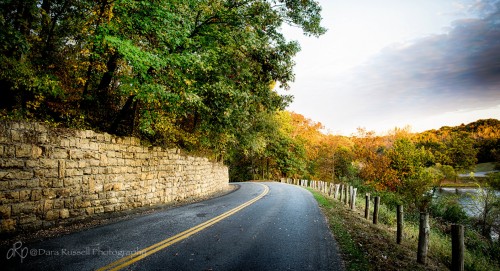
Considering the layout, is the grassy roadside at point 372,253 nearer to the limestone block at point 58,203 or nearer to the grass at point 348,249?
the grass at point 348,249

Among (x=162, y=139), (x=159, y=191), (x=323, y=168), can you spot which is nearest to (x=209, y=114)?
(x=162, y=139)

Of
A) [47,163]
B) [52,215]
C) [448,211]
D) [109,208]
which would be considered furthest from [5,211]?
[448,211]

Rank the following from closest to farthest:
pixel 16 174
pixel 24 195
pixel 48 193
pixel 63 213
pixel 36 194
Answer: pixel 16 174
pixel 24 195
pixel 36 194
pixel 48 193
pixel 63 213

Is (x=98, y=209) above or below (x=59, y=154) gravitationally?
below

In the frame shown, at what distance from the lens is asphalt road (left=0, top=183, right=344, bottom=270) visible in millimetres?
4055

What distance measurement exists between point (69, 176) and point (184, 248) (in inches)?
169

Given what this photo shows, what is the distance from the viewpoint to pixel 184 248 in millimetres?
4859

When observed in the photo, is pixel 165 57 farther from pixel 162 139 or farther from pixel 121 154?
pixel 162 139

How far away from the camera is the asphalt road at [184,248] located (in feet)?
13.3

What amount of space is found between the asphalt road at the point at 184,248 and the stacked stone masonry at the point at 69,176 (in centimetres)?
115

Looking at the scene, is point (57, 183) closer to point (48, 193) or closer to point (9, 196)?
point (48, 193)

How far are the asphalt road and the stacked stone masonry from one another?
1.15 metres

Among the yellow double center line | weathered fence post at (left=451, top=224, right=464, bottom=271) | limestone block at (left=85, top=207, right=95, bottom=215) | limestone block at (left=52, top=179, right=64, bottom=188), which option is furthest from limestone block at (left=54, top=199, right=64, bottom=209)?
weathered fence post at (left=451, top=224, right=464, bottom=271)

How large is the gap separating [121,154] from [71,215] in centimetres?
249
